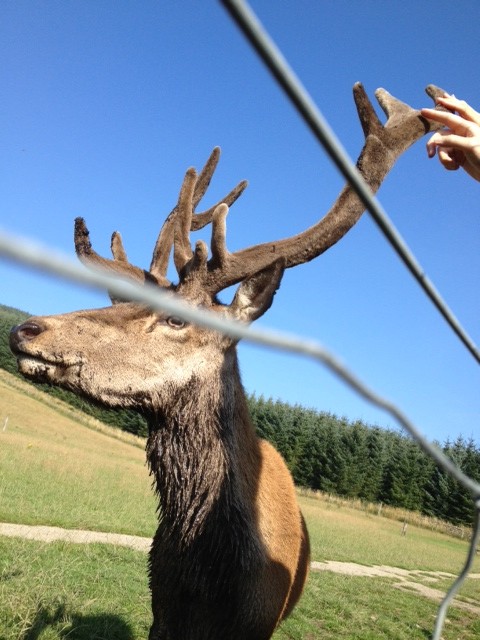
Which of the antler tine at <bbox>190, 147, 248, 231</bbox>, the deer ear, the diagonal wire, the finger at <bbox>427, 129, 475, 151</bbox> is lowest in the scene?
the diagonal wire

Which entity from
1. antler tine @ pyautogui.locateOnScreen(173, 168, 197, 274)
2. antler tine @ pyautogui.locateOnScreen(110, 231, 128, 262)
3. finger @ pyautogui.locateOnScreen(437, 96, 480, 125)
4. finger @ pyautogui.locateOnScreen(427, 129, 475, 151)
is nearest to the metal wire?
finger @ pyautogui.locateOnScreen(427, 129, 475, 151)

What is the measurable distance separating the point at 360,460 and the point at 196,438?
188ft

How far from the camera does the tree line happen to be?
50938 mm

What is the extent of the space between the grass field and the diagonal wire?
5.10 meters

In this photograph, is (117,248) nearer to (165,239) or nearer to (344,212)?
(165,239)

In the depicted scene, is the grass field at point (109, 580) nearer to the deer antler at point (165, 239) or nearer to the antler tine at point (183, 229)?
the deer antler at point (165, 239)

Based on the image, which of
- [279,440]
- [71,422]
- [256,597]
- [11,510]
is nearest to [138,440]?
[71,422]

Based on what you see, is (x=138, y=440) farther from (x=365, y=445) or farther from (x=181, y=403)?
(x=181, y=403)

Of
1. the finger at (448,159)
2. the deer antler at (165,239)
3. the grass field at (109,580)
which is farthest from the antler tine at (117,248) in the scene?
the grass field at (109,580)

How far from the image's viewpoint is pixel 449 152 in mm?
2402

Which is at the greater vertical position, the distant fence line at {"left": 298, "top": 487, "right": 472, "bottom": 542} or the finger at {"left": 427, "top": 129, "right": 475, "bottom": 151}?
the finger at {"left": 427, "top": 129, "right": 475, "bottom": 151}

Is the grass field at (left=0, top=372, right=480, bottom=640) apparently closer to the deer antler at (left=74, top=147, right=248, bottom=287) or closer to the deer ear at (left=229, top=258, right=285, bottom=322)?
the deer antler at (left=74, top=147, right=248, bottom=287)

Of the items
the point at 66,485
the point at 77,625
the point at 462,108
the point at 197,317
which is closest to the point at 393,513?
the point at 66,485

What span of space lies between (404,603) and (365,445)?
49236 millimetres
